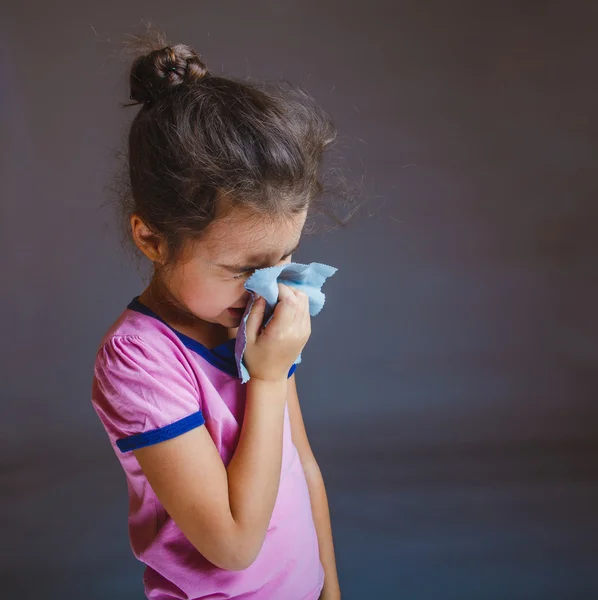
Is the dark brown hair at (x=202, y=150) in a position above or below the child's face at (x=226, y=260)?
above

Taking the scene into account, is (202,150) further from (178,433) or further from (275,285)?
(178,433)

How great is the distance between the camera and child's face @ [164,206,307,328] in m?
0.91

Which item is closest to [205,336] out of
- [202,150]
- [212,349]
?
[212,349]

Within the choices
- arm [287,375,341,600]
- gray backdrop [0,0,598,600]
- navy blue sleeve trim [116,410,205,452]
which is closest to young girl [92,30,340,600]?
navy blue sleeve trim [116,410,205,452]

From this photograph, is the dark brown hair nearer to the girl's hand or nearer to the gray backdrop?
the girl's hand

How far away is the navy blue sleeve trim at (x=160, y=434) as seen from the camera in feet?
2.80

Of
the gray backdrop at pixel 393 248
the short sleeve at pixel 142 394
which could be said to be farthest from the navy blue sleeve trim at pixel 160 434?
the gray backdrop at pixel 393 248

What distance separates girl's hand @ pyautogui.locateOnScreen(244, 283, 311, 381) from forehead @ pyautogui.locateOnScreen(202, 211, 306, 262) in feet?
0.22

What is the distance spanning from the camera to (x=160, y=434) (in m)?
0.85

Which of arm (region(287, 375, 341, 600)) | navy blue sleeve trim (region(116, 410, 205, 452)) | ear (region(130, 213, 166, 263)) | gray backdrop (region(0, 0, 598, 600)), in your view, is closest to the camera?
navy blue sleeve trim (region(116, 410, 205, 452))

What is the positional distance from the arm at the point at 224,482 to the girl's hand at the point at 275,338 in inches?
1.0

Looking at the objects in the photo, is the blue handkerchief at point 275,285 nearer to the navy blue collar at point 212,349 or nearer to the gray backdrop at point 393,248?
the navy blue collar at point 212,349

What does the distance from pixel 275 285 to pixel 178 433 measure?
0.21m

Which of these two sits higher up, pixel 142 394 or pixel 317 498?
pixel 142 394
